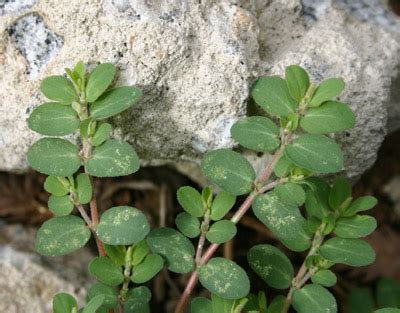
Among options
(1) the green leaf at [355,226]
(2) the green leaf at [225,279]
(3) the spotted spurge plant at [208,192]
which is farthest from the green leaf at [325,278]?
(2) the green leaf at [225,279]

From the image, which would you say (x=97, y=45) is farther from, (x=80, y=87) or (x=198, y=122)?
(x=198, y=122)

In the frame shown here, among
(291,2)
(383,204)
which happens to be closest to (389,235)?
(383,204)

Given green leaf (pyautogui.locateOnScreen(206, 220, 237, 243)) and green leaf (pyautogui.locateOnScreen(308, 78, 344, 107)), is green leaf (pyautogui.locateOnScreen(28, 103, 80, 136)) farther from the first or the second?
green leaf (pyautogui.locateOnScreen(308, 78, 344, 107))

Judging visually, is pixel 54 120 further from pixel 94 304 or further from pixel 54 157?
pixel 94 304

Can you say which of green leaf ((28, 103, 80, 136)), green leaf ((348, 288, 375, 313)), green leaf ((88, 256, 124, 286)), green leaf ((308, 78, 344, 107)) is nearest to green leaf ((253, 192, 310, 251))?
green leaf ((308, 78, 344, 107))

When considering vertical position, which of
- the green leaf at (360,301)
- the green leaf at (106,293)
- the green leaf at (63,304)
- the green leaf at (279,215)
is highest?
the green leaf at (279,215)

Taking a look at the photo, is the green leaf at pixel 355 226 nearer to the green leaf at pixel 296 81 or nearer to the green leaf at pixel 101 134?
the green leaf at pixel 296 81

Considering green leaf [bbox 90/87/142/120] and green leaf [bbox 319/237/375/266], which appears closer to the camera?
green leaf [bbox 90/87/142/120]
